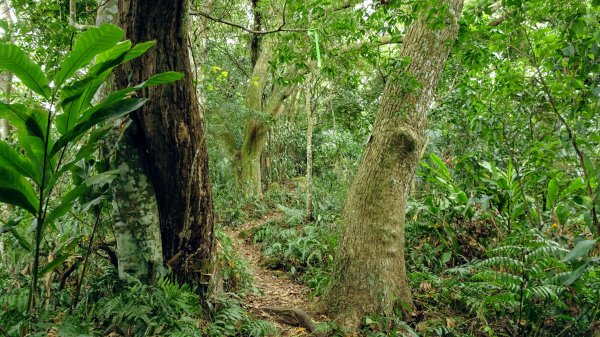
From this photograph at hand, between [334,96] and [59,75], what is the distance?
8.19 metres

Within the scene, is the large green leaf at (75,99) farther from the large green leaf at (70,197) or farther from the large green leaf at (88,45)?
the large green leaf at (70,197)

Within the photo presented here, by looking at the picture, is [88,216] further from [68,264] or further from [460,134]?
[460,134]

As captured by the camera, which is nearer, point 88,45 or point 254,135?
point 88,45

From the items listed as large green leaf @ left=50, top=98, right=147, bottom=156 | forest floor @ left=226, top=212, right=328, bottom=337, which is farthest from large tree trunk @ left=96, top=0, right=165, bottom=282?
forest floor @ left=226, top=212, right=328, bottom=337

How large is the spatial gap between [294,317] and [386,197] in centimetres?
163

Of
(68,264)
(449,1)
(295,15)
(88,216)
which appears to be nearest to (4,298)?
(68,264)

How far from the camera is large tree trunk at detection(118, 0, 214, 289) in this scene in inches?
110

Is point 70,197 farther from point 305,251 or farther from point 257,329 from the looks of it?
point 305,251

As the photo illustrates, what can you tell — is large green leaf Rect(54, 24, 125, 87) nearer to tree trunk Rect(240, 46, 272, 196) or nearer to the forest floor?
the forest floor

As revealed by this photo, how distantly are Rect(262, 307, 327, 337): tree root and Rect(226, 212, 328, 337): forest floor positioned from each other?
4 cm

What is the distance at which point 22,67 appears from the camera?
1.77 metres

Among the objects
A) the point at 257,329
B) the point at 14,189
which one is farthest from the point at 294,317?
the point at 14,189

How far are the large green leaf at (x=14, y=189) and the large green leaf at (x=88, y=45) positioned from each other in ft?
1.91

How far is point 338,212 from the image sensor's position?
784 centimetres
